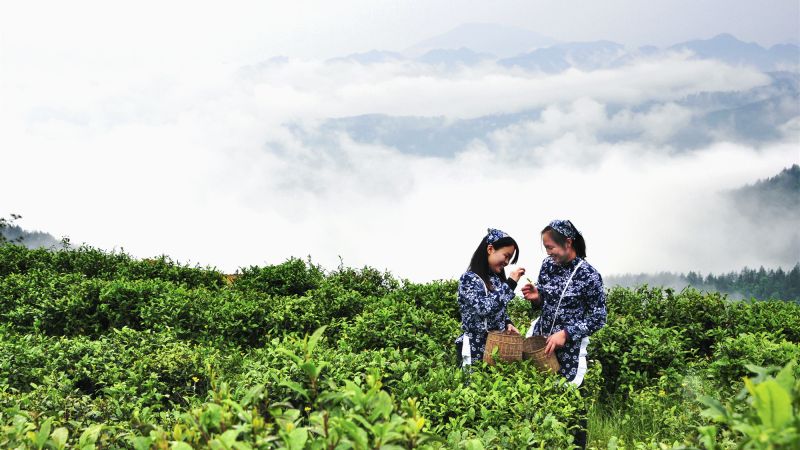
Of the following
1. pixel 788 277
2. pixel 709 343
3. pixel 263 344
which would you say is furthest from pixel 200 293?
pixel 788 277

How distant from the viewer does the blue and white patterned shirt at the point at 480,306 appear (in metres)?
4.97

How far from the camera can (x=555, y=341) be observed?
5.02m

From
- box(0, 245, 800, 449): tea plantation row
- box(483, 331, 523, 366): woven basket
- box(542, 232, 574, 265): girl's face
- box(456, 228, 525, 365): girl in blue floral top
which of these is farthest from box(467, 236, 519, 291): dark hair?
box(0, 245, 800, 449): tea plantation row

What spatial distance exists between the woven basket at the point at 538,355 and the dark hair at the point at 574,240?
0.71 metres

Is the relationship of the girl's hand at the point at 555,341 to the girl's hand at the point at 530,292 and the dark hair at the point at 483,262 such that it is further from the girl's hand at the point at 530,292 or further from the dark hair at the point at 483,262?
the dark hair at the point at 483,262

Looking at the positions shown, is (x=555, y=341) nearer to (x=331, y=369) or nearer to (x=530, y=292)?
(x=530, y=292)

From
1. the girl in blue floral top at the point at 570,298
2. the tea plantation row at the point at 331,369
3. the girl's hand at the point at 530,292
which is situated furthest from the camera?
the girl's hand at the point at 530,292

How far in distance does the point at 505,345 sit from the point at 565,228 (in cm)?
95

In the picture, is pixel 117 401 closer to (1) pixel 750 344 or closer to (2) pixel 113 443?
(2) pixel 113 443

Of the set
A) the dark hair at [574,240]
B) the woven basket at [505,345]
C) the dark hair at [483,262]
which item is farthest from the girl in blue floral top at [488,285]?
the dark hair at [574,240]

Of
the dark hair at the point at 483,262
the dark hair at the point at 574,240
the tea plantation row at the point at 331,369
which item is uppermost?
the dark hair at the point at 574,240

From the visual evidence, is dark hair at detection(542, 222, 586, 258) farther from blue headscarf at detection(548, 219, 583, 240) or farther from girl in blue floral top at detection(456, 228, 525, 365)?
girl in blue floral top at detection(456, 228, 525, 365)

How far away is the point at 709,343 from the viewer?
8031mm

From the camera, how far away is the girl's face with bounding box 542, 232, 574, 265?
16.7 feet
